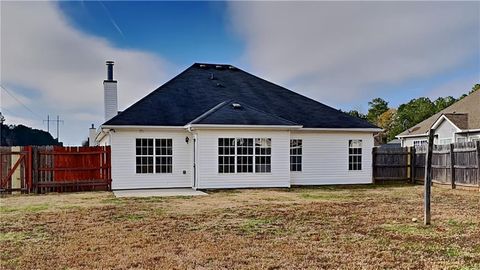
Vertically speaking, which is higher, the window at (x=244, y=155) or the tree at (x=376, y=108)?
the tree at (x=376, y=108)

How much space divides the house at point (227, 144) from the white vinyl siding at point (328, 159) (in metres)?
0.05

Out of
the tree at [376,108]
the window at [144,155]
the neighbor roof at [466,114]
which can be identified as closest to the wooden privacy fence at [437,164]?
the neighbor roof at [466,114]

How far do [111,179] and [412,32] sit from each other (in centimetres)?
1503

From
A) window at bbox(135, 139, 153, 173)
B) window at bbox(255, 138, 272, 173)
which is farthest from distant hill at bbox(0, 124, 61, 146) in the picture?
window at bbox(255, 138, 272, 173)

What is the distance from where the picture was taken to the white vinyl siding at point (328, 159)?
18.1 meters

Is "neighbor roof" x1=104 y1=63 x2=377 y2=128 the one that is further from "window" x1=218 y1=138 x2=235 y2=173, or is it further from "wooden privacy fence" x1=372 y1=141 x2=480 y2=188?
"wooden privacy fence" x1=372 y1=141 x2=480 y2=188

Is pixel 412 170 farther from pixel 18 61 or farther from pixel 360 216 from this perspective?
pixel 18 61

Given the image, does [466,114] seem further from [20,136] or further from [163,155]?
[20,136]

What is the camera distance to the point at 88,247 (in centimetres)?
621

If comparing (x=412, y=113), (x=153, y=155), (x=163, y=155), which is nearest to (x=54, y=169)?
(x=153, y=155)

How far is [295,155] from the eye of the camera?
18062mm

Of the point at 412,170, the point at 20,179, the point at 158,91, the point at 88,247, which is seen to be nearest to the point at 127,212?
the point at 88,247

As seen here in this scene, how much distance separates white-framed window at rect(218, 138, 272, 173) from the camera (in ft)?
52.9

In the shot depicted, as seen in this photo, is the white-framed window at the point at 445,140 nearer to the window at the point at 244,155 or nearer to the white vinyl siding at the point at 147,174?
the window at the point at 244,155
